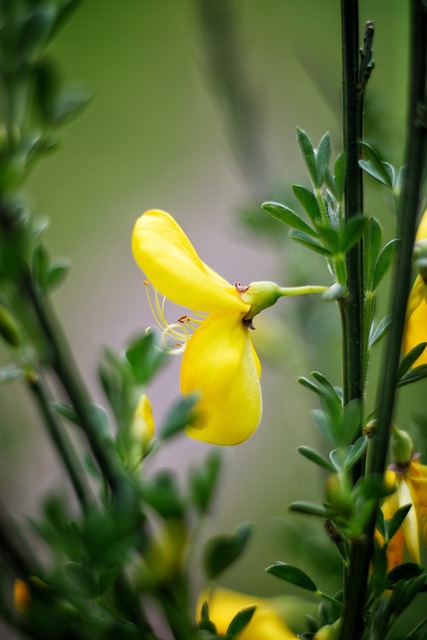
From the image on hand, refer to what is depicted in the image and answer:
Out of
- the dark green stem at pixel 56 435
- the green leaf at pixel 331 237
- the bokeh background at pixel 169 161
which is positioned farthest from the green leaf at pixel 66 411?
the bokeh background at pixel 169 161

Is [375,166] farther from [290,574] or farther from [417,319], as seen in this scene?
[290,574]

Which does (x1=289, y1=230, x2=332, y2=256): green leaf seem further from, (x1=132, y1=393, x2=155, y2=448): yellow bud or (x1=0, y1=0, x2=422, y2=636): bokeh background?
(x1=0, y1=0, x2=422, y2=636): bokeh background

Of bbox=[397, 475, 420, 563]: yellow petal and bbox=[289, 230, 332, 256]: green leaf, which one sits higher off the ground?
bbox=[289, 230, 332, 256]: green leaf

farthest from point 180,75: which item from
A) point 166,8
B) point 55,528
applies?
point 55,528

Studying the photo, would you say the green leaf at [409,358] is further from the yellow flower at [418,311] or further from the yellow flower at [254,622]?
the yellow flower at [254,622]

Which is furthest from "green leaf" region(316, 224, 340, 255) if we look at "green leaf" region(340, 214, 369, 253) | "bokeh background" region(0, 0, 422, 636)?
"bokeh background" region(0, 0, 422, 636)

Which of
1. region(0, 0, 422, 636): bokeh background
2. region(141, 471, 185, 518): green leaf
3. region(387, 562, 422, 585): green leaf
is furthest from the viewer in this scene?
region(0, 0, 422, 636): bokeh background

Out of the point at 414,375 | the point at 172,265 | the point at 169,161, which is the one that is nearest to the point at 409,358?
the point at 414,375
